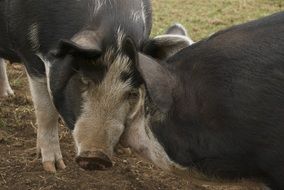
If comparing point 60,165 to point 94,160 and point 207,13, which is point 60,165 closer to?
point 94,160

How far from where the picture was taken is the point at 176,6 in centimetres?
868

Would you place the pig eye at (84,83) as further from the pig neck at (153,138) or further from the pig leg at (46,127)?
the pig leg at (46,127)

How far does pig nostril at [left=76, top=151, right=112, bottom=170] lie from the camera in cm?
297

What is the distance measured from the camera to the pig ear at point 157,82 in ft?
8.15

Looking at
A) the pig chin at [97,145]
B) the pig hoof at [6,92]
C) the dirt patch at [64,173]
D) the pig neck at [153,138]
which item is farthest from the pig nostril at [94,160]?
the pig hoof at [6,92]

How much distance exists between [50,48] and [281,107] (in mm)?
1561

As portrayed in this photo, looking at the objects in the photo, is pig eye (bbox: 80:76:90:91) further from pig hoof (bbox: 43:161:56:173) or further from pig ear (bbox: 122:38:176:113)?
pig hoof (bbox: 43:161:56:173)

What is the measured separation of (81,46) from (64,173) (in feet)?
4.30

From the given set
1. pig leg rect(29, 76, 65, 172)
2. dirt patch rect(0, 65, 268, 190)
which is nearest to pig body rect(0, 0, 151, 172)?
pig leg rect(29, 76, 65, 172)

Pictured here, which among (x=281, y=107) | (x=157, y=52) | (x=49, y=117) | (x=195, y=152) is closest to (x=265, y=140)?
(x=281, y=107)

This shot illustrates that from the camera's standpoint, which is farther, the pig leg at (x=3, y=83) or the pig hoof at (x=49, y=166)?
the pig leg at (x=3, y=83)

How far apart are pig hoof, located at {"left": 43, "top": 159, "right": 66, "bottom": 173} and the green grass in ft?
10.6

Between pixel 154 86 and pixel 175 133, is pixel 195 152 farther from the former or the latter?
pixel 154 86

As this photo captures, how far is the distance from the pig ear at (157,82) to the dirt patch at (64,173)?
1.26m
